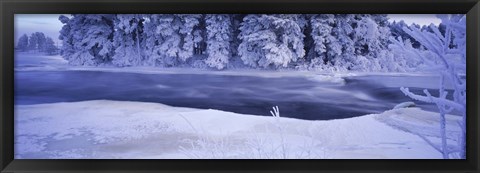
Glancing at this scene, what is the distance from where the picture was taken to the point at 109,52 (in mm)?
2369

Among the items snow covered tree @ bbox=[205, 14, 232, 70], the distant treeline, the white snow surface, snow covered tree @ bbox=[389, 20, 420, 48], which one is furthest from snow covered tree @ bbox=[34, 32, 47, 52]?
snow covered tree @ bbox=[389, 20, 420, 48]

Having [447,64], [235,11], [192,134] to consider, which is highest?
[235,11]

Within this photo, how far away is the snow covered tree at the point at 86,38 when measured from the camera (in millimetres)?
2314

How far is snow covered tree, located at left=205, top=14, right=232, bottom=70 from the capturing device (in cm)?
234

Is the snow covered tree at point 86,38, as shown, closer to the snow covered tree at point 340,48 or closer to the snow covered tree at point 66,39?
the snow covered tree at point 66,39

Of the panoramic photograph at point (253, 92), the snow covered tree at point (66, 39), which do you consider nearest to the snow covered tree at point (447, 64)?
the panoramic photograph at point (253, 92)

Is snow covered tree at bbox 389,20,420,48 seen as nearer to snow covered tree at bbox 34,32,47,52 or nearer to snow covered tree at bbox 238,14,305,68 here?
snow covered tree at bbox 238,14,305,68

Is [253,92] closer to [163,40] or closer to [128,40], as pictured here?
[163,40]

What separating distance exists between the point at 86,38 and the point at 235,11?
798 mm

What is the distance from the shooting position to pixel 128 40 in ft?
7.79

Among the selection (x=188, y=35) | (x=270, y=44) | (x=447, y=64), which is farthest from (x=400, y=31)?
(x=188, y=35)

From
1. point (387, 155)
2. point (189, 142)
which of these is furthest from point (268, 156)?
point (387, 155)

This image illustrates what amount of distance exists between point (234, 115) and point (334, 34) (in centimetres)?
68

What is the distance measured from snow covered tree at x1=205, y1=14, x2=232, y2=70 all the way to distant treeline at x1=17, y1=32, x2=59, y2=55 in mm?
826
